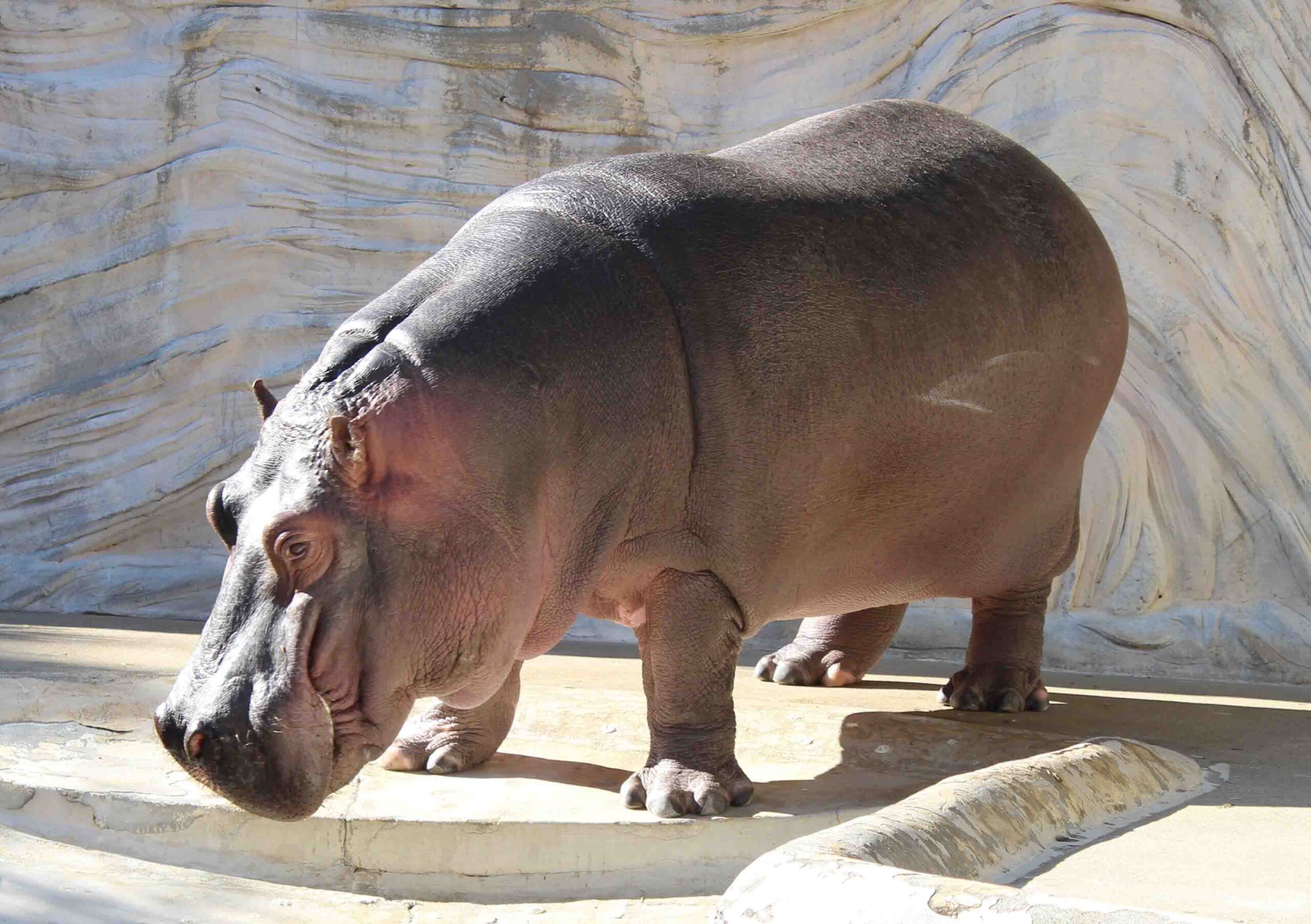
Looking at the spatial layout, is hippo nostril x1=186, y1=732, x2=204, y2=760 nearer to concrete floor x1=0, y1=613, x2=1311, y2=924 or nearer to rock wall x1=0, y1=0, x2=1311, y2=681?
concrete floor x1=0, y1=613, x2=1311, y2=924

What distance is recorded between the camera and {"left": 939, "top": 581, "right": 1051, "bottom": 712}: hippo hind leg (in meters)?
4.52

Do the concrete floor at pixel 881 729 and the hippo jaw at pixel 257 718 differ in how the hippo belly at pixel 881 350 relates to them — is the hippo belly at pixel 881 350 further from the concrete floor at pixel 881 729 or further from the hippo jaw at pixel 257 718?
the hippo jaw at pixel 257 718

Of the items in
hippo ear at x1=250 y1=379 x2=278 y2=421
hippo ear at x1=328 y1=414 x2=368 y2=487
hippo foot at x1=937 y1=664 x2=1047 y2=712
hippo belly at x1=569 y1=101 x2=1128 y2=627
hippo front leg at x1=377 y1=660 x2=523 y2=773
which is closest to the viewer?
hippo ear at x1=328 y1=414 x2=368 y2=487

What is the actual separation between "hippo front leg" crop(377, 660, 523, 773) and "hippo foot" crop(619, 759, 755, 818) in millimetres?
527

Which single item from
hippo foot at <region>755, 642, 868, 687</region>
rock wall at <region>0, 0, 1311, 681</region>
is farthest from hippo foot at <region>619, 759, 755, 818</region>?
rock wall at <region>0, 0, 1311, 681</region>

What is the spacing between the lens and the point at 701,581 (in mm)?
3447

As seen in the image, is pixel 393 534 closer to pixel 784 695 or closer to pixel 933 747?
pixel 933 747

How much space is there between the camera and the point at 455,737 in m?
3.81

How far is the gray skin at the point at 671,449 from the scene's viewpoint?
2850 millimetres

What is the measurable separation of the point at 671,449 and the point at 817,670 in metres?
1.85

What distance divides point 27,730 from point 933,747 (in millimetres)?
2409

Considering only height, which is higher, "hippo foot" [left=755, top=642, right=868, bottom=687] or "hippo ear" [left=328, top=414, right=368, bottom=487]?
"hippo ear" [left=328, top=414, right=368, bottom=487]

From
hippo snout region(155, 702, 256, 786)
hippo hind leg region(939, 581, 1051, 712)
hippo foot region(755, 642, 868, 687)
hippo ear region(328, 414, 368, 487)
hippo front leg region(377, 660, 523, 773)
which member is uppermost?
hippo ear region(328, 414, 368, 487)

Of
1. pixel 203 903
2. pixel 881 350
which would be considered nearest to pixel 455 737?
pixel 203 903
